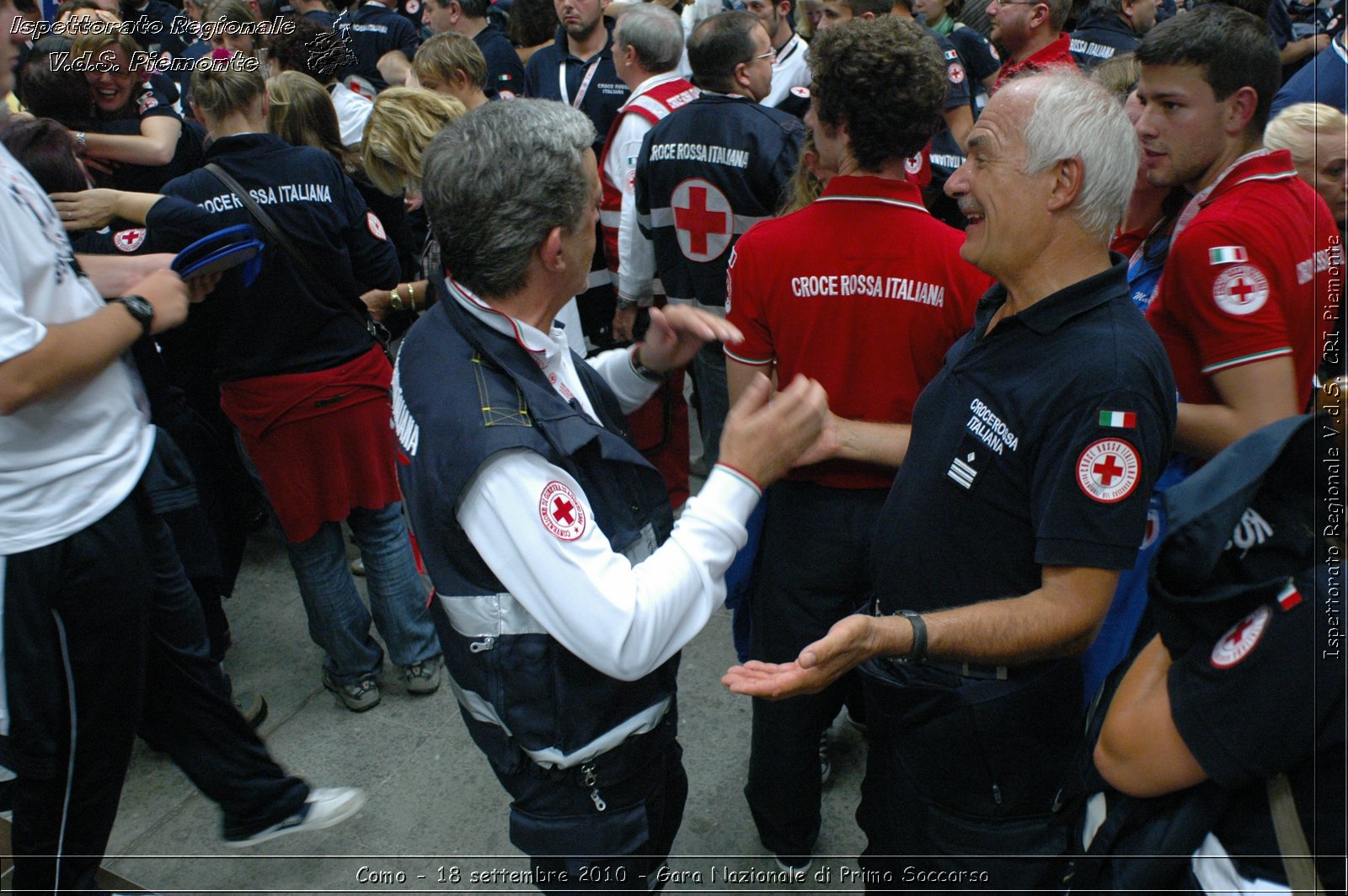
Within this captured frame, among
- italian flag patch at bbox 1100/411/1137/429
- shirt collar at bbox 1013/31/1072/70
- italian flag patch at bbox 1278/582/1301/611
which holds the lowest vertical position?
italian flag patch at bbox 1100/411/1137/429

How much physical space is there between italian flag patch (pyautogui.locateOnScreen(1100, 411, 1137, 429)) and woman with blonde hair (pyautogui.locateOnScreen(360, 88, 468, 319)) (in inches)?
108

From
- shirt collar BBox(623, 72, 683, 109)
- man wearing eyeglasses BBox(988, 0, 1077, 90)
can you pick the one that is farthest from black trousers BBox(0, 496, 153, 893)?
man wearing eyeglasses BBox(988, 0, 1077, 90)

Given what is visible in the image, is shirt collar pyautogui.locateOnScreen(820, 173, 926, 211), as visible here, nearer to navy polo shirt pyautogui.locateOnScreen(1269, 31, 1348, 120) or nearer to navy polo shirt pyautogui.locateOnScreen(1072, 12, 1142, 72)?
navy polo shirt pyautogui.locateOnScreen(1269, 31, 1348, 120)

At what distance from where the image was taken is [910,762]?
2.04 meters

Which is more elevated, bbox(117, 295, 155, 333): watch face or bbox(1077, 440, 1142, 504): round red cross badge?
bbox(1077, 440, 1142, 504): round red cross badge

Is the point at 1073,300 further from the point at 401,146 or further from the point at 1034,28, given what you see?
the point at 1034,28

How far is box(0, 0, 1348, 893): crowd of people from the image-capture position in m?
1.42

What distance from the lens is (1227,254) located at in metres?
2.08

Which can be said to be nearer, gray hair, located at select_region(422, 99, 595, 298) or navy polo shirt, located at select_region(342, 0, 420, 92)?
gray hair, located at select_region(422, 99, 595, 298)

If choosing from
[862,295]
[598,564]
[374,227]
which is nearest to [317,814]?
[598,564]

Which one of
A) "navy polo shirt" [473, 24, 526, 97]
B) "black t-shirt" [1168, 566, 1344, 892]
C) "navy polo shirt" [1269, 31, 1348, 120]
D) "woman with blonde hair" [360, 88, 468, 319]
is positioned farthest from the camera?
"navy polo shirt" [473, 24, 526, 97]

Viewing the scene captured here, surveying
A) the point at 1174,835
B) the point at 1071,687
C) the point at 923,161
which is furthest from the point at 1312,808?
the point at 923,161

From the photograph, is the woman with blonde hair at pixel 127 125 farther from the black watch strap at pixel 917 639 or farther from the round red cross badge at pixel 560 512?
the black watch strap at pixel 917 639

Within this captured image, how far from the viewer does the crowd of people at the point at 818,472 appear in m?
1.42
